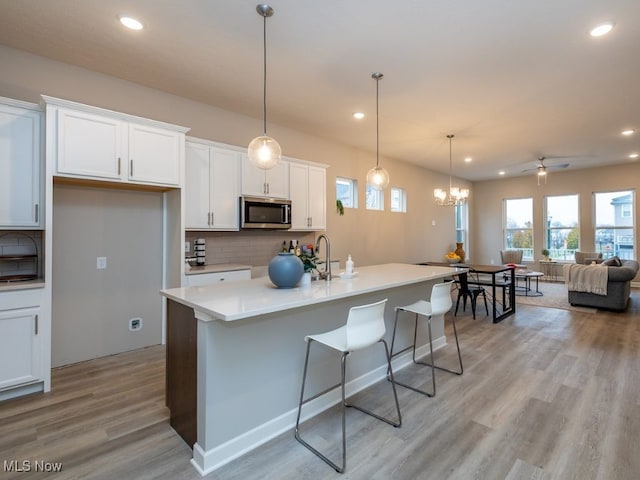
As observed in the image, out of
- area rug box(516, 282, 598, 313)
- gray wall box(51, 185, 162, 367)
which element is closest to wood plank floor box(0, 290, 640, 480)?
gray wall box(51, 185, 162, 367)

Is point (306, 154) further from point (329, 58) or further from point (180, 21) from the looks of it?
point (180, 21)

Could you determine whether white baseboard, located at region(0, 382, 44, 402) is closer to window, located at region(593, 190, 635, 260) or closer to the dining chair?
the dining chair

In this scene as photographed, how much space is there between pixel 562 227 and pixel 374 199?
560cm

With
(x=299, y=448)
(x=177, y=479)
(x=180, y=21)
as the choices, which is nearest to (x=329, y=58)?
(x=180, y=21)

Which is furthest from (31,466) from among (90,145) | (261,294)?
(90,145)

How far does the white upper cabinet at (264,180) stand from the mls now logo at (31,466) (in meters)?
2.92

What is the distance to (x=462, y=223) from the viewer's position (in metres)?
9.66

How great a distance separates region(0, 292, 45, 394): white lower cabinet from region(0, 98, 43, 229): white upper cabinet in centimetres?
64

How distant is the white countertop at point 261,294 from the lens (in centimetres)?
170

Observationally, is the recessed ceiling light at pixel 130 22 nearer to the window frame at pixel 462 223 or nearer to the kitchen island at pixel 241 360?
the kitchen island at pixel 241 360

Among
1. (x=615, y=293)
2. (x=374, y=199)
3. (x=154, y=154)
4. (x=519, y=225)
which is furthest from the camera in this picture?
(x=519, y=225)

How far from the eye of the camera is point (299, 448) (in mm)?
1996

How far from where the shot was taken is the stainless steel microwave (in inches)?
158

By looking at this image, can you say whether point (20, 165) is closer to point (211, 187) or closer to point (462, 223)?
point (211, 187)
